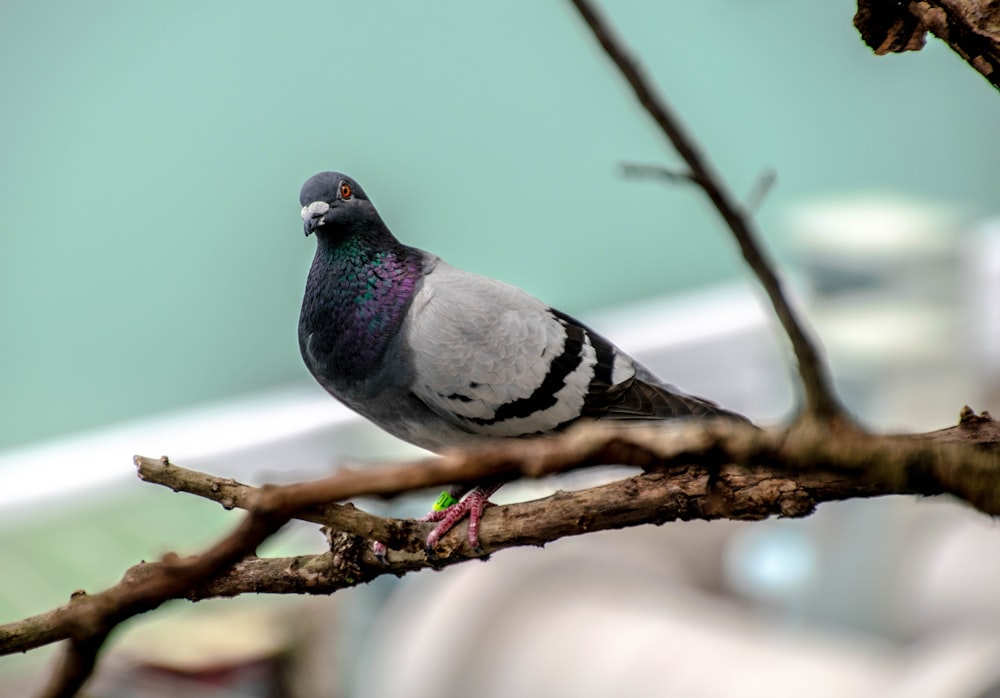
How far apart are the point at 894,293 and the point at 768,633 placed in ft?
2.83

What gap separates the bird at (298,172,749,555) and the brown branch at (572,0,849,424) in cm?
21

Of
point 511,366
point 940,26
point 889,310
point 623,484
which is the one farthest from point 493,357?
point 889,310

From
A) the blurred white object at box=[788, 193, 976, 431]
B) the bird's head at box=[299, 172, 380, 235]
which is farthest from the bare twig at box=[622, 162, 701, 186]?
the blurred white object at box=[788, 193, 976, 431]

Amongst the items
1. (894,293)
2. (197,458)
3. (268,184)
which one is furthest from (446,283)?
(894,293)

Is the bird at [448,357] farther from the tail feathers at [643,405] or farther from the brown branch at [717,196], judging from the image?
the brown branch at [717,196]

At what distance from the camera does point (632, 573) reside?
74.8 inches

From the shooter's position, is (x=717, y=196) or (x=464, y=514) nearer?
(x=717, y=196)

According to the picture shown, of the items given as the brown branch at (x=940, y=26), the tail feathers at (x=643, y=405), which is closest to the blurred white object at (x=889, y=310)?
the tail feathers at (x=643, y=405)

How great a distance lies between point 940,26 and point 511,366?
0.25 m

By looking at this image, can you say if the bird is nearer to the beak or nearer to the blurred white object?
the beak

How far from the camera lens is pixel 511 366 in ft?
2.04

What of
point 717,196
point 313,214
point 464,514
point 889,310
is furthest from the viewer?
point 889,310

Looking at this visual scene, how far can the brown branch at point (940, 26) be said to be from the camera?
0.48 metres

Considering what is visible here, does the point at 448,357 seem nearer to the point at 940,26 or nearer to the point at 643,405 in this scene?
the point at 643,405
